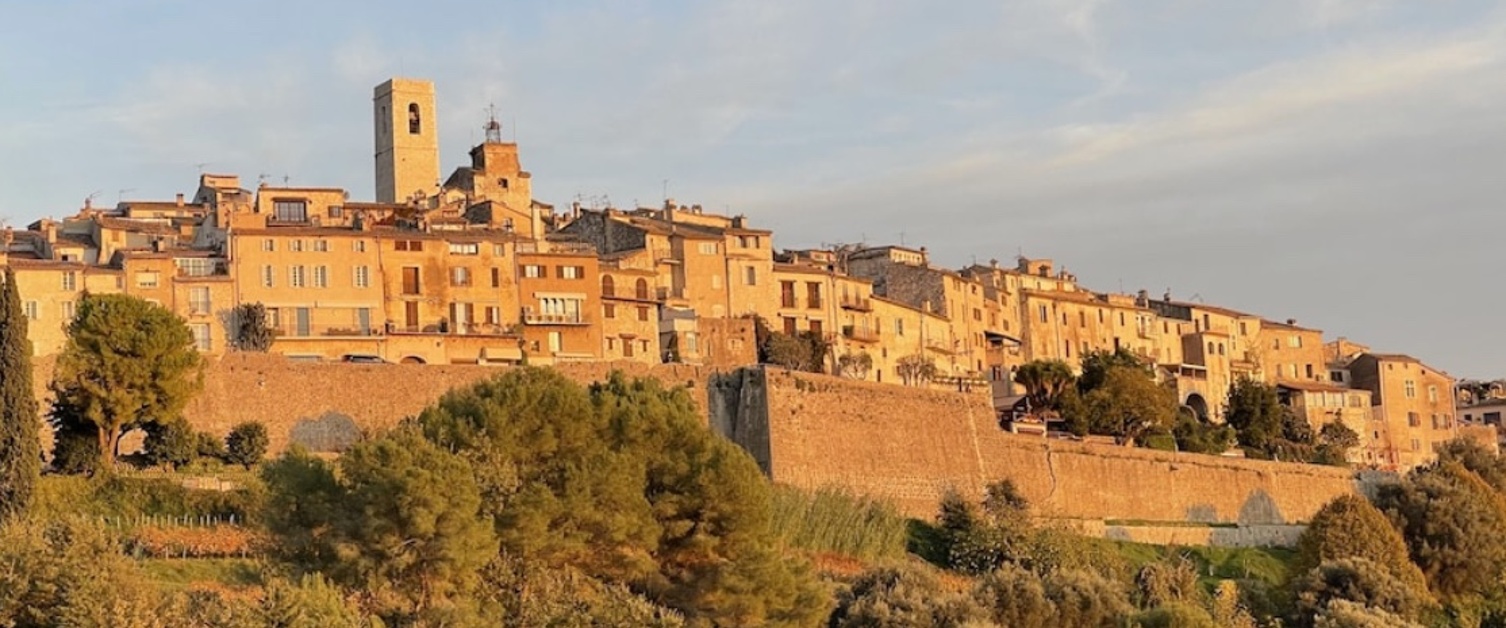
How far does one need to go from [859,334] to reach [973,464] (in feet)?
52.5

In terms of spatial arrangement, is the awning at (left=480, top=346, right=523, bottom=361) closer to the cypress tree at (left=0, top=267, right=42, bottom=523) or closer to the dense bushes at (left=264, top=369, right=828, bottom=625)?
the cypress tree at (left=0, top=267, right=42, bottom=523)

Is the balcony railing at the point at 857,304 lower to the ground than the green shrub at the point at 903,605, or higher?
higher

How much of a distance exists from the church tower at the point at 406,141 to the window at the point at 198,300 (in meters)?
21.9

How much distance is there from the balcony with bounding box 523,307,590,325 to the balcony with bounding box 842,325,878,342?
38.0 feet

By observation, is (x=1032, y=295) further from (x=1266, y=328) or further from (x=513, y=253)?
(x=513, y=253)

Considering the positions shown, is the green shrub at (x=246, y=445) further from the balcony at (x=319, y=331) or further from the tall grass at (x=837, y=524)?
the tall grass at (x=837, y=524)

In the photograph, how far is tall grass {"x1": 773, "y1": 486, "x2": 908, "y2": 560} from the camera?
52812mm

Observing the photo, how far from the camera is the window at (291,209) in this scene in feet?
230

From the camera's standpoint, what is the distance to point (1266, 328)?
98.1 meters

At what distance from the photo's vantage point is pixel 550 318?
2650 inches

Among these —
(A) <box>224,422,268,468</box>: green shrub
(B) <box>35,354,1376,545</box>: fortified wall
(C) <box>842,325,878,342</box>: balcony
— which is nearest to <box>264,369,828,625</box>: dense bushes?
(A) <box>224,422,268,468</box>: green shrub

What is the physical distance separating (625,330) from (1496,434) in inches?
1772

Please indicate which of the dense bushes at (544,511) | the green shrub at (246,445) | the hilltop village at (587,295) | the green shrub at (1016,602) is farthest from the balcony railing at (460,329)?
the green shrub at (1016,602)

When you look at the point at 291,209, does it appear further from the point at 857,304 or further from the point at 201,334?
the point at 857,304
